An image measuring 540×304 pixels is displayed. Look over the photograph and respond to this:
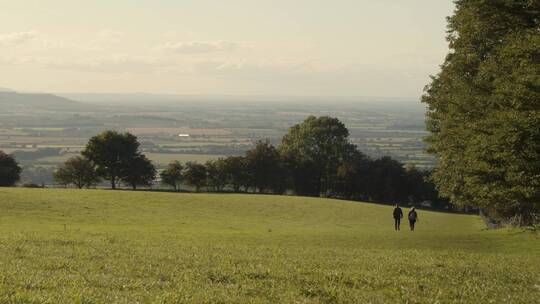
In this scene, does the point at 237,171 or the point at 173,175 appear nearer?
the point at 237,171

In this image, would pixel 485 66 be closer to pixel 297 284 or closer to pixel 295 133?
pixel 297 284

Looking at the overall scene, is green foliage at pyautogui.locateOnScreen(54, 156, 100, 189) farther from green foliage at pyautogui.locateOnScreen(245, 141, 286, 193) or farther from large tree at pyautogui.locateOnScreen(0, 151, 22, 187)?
green foliage at pyautogui.locateOnScreen(245, 141, 286, 193)

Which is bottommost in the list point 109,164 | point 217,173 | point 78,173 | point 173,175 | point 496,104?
point 173,175

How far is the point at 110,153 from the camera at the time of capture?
108 metres

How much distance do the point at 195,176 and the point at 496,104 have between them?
87750mm

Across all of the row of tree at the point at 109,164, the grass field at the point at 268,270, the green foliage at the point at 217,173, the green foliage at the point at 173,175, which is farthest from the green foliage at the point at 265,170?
the grass field at the point at 268,270

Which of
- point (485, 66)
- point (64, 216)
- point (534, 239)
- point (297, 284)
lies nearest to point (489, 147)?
point (485, 66)

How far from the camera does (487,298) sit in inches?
651

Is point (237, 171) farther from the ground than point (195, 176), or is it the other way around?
point (237, 171)

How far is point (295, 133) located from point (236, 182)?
18.2 meters

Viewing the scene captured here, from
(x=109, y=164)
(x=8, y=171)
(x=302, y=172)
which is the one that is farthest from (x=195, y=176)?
(x=8, y=171)

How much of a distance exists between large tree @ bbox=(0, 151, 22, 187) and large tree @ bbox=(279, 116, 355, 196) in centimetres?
5269

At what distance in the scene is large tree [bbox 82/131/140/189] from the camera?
108m

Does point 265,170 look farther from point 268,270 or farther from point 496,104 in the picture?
point 268,270
